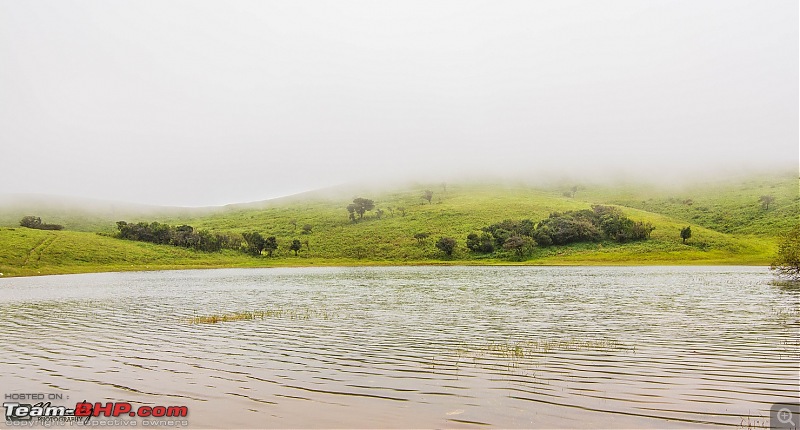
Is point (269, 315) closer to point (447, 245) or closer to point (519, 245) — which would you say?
point (519, 245)

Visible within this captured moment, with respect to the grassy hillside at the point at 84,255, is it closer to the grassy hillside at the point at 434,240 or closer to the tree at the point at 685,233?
the grassy hillside at the point at 434,240

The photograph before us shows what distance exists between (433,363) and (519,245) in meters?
118

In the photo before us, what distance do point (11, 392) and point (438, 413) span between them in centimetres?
1254

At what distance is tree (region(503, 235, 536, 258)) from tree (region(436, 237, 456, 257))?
1372cm

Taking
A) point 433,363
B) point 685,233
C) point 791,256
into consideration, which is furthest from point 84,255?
point 685,233

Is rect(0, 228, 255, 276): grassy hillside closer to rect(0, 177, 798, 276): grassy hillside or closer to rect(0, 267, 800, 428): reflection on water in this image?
rect(0, 177, 798, 276): grassy hillside

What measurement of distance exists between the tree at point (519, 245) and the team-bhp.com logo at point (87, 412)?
123706 millimetres

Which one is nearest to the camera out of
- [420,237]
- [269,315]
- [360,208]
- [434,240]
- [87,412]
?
[87,412]

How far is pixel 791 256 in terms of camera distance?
2181 inches

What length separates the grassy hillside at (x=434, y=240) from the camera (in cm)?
11969

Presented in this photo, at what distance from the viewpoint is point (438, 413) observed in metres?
12.3

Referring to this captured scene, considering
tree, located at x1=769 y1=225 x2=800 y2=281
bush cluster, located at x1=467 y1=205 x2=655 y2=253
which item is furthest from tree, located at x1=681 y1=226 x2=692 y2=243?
tree, located at x1=769 y1=225 x2=800 y2=281

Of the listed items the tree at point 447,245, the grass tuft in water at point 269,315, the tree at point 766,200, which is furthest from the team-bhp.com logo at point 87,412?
the tree at point 766,200

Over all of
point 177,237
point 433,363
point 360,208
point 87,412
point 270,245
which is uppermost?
point 360,208
